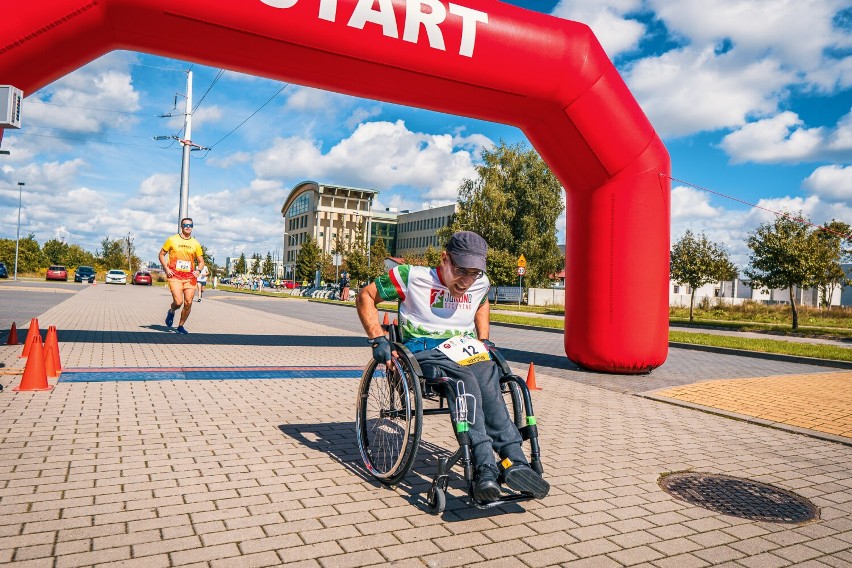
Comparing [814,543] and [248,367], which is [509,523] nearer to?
[814,543]

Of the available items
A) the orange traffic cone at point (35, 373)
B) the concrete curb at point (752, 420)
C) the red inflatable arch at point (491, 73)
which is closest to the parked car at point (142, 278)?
the red inflatable arch at point (491, 73)

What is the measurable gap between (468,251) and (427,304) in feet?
1.50

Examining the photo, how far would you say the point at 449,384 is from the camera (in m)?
3.32

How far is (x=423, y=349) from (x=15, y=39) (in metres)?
4.96

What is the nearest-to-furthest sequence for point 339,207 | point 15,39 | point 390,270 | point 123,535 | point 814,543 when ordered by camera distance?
point 123,535 → point 814,543 → point 390,270 → point 15,39 → point 339,207

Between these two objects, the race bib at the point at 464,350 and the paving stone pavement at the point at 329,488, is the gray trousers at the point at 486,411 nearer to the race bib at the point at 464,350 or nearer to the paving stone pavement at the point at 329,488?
the race bib at the point at 464,350

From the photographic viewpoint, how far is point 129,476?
3748mm

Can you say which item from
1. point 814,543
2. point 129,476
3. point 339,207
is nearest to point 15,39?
point 129,476

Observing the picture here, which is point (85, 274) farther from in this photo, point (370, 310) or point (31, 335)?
point (370, 310)

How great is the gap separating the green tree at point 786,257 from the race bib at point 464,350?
20.9 meters

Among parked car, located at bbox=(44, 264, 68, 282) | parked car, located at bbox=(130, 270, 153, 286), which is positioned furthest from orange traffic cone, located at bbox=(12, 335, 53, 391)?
parked car, located at bbox=(44, 264, 68, 282)

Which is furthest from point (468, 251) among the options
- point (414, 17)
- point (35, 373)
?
point (35, 373)

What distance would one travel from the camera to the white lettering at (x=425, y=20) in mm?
6871

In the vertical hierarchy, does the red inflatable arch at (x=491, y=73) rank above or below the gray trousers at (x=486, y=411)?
above
